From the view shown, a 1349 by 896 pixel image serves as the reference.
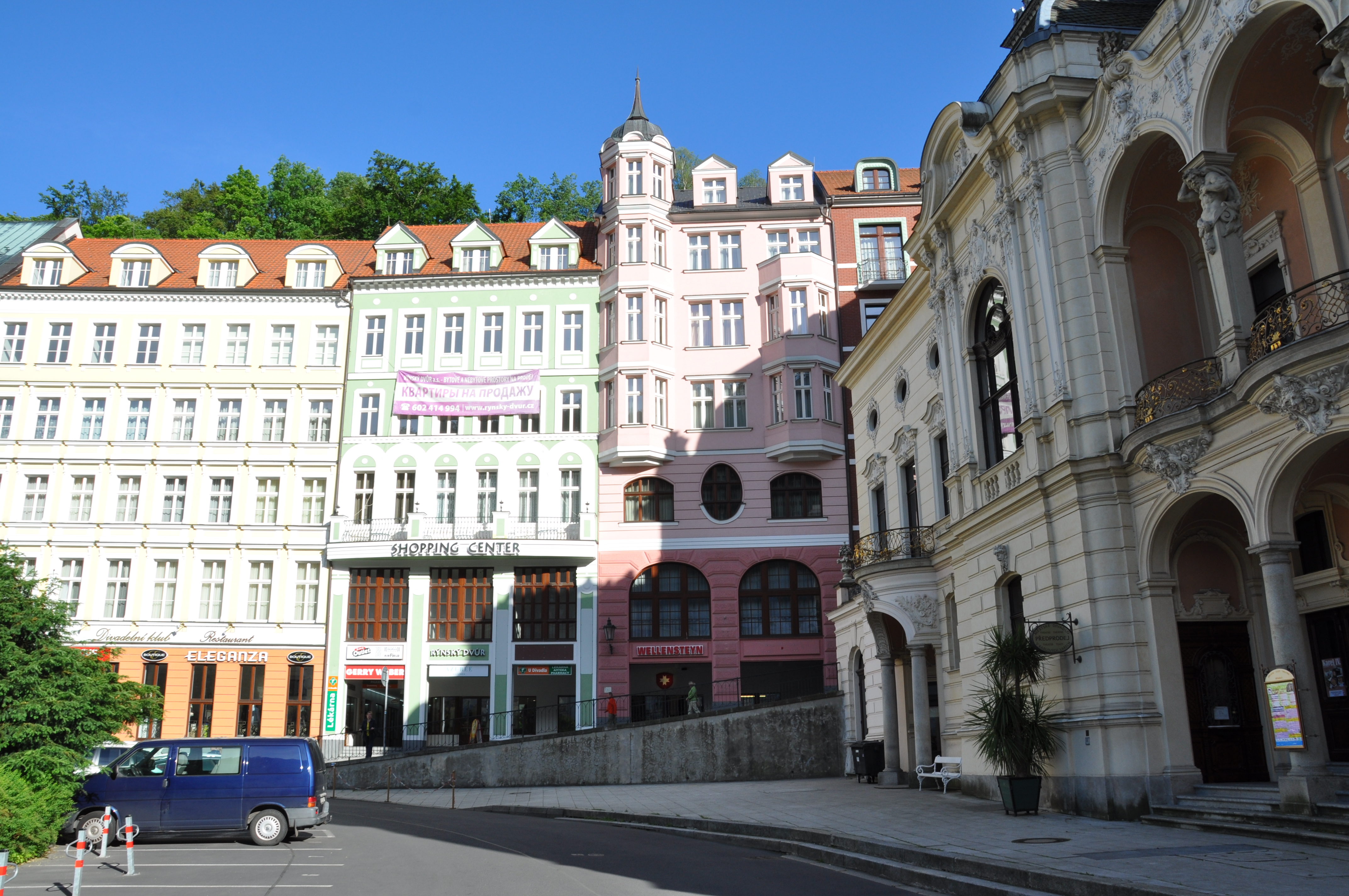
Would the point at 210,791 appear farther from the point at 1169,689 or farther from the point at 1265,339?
the point at 1265,339

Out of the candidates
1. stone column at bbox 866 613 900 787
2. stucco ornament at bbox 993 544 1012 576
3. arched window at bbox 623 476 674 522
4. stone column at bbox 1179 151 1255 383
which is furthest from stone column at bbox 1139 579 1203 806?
arched window at bbox 623 476 674 522

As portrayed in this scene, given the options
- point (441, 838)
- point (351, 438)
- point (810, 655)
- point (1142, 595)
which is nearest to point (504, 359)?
point (351, 438)

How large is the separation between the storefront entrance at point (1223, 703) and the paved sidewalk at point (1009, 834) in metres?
2.40

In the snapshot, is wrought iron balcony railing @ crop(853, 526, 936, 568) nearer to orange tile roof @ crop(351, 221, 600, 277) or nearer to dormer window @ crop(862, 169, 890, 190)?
orange tile roof @ crop(351, 221, 600, 277)

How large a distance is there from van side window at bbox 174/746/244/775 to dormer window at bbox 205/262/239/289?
3208 centimetres

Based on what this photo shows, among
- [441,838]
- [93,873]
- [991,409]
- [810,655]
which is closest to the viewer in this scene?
[93,873]

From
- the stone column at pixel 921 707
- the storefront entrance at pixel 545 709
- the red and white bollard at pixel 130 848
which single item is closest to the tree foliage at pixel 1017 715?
the stone column at pixel 921 707

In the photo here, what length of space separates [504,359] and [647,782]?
62.8 feet

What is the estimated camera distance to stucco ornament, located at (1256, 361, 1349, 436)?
12.7 m

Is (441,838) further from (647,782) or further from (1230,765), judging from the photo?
(647,782)

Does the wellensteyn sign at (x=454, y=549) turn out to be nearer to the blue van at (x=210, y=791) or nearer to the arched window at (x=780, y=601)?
the arched window at (x=780, y=601)

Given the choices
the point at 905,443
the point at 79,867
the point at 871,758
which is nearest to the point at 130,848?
the point at 79,867

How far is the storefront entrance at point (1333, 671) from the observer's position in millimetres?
16156

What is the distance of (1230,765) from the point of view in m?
17.0
